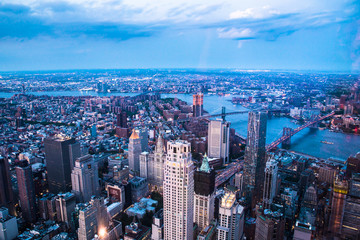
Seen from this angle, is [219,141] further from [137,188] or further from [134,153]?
[137,188]

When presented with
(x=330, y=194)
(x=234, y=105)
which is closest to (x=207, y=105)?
(x=234, y=105)

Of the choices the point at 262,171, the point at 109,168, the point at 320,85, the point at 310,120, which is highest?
the point at 320,85

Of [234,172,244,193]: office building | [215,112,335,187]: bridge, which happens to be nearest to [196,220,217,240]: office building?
[234,172,244,193]: office building

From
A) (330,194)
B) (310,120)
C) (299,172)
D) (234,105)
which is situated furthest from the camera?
(234,105)

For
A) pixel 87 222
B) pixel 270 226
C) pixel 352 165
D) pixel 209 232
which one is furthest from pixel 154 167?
pixel 352 165

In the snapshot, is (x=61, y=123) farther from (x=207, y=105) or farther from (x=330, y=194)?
(x=330, y=194)

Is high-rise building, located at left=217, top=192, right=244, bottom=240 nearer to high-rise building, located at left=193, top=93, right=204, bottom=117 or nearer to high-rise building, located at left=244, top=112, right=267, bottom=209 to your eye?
high-rise building, located at left=244, top=112, right=267, bottom=209

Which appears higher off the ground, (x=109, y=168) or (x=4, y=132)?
(x=4, y=132)
